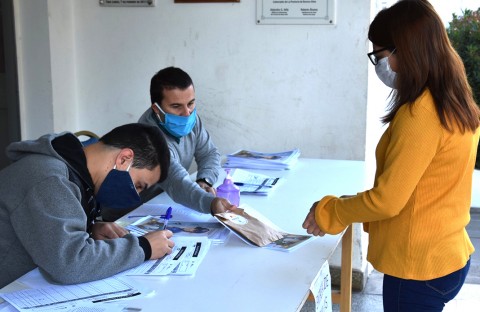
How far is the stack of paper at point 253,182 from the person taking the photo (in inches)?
106

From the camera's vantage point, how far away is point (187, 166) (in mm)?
3252

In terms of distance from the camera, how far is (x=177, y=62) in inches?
145

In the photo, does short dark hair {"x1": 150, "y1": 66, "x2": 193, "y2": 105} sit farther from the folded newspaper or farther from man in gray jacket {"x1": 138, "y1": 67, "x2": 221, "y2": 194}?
the folded newspaper

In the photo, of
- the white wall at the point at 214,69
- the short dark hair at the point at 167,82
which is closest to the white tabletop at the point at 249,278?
the short dark hair at the point at 167,82

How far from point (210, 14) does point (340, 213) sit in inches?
79.3

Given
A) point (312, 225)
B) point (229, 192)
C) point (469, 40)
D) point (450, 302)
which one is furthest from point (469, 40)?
point (312, 225)

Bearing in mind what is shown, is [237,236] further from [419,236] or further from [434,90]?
[434,90]

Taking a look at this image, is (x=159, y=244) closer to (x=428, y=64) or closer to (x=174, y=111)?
(x=428, y=64)

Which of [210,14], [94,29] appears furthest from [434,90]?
[94,29]

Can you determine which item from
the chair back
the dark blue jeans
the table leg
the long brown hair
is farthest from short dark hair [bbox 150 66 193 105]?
the dark blue jeans

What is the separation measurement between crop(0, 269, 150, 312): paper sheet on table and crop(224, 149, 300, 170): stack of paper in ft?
5.25

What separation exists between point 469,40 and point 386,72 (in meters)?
4.11

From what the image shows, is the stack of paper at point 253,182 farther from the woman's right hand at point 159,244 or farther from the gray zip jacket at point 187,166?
the woman's right hand at point 159,244

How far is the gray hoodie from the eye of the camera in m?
1.60
